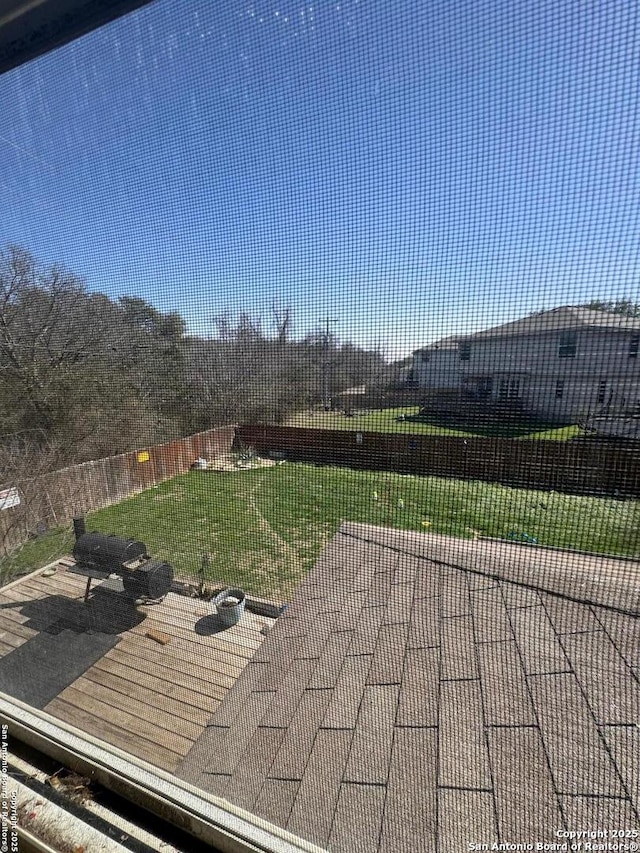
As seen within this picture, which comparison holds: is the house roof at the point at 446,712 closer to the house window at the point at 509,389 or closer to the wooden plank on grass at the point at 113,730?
the wooden plank on grass at the point at 113,730

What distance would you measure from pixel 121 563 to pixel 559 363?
1.54 m

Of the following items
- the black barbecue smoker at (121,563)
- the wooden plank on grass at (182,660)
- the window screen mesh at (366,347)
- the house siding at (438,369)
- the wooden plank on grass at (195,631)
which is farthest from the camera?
the wooden plank on grass at (195,631)

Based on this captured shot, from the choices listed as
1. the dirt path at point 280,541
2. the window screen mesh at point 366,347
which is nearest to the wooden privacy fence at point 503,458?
the window screen mesh at point 366,347

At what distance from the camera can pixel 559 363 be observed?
2.21 ft

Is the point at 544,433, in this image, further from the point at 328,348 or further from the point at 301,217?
the point at 301,217

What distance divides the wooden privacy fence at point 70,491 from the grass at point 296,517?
3.7 inches

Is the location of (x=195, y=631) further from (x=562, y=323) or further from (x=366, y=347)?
(x=562, y=323)

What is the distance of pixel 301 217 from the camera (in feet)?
2.27

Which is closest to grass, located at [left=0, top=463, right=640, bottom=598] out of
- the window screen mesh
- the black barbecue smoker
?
the window screen mesh

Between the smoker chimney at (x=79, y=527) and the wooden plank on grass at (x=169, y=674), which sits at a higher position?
the smoker chimney at (x=79, y=527)

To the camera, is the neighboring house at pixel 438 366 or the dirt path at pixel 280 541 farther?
the dirt path at pixel 280 541

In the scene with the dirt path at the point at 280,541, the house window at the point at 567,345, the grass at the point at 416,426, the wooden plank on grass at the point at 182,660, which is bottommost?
the dirt path at the point at 280,541

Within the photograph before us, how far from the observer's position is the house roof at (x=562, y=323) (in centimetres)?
54

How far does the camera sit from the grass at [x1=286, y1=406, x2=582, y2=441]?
772 mm
